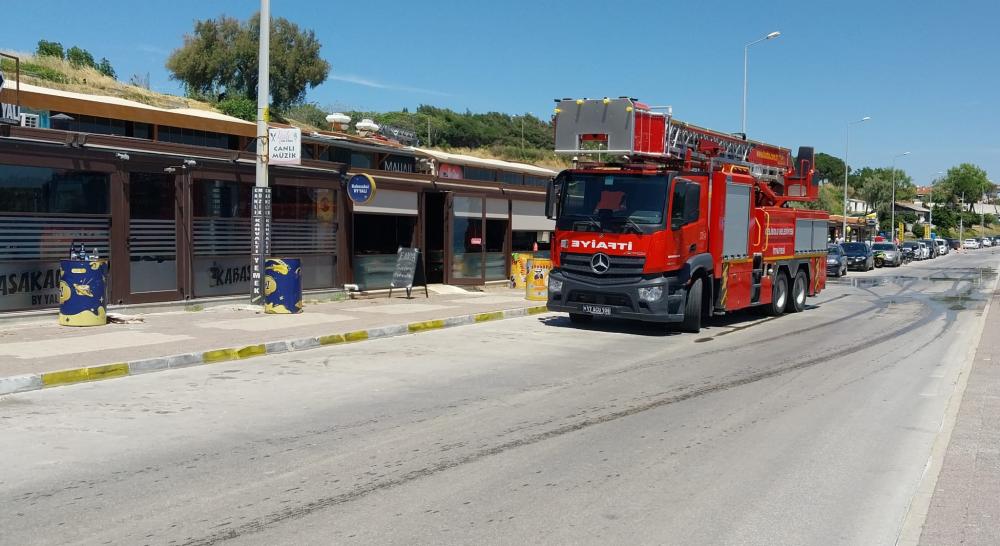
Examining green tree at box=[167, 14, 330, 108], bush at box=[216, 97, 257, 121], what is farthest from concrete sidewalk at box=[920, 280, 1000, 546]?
green tree at box=[167, 14, 330, 108]

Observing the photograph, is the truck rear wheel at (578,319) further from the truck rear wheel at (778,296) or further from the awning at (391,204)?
the awning at (391,204)

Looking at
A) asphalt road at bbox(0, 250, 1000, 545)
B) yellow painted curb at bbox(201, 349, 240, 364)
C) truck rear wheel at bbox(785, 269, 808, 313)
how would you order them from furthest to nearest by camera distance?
1. truck rear wheel at bbox(785, 269, 808, 313)
2. yellow painted curb at bbox(201, 349, 240, 364)
3. asphalt road at bbox(0, 250, 1000, 545)

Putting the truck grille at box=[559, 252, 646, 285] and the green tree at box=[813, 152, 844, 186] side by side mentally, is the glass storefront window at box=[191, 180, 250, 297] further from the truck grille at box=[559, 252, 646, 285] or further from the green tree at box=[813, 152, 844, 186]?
the green tree at box=[813, 152, 844, 186]

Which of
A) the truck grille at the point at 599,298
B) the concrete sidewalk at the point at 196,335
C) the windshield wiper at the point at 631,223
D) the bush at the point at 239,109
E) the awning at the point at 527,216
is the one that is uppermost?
the bush at the point at 239,109

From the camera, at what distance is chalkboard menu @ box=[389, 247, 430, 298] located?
65.3 feet

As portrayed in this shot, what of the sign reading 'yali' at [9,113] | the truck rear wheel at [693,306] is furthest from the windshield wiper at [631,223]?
the sign reading 'yali' at [9,113]

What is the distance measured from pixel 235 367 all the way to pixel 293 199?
8117 millimetres

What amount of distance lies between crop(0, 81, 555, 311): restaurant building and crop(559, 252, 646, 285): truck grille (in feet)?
21.6

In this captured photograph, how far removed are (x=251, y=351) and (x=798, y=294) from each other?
46.1 feet

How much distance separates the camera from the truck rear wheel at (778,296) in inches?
760

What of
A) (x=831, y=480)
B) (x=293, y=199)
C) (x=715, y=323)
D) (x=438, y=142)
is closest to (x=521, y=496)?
(x=831, y=480)

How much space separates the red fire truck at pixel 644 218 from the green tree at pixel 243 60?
46.0 m

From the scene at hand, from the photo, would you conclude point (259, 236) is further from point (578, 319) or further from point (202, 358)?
point (578, 319)

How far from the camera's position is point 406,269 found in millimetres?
20047
